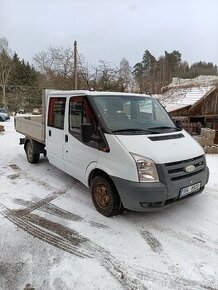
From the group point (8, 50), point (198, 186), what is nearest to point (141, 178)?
point (198, 186)

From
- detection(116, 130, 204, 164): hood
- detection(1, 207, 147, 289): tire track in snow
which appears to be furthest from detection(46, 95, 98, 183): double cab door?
detection(1, 207, 147, 289): tire track in snow

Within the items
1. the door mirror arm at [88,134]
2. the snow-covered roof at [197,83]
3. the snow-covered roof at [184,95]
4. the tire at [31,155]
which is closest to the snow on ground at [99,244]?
the door mirror arm at [88,134]

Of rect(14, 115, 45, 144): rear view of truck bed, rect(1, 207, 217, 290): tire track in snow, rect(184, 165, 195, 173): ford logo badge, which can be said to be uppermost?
rect(14, 115, 45, 144): rear view of truck bed

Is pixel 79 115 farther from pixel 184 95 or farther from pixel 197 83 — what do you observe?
pixel 197 83

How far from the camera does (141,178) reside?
3.55 m

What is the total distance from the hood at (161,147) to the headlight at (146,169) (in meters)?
0.06

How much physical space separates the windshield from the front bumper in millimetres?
860

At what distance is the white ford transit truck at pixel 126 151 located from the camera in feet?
11.7

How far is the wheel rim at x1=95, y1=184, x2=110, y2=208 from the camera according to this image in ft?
13.4

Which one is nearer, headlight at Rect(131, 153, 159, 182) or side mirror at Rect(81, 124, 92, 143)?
headlight at Rect(131, 153, 159, 182)

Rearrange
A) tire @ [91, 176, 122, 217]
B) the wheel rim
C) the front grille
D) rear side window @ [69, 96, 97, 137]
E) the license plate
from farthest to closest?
rear side window @ [69, 96, 97, 137], the wheel rim, tire @ [91, 176, 122, 217], the license plate, the front grille

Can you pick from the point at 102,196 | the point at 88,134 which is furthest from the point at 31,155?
the point at 102,196

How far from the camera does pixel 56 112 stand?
5.42 meters

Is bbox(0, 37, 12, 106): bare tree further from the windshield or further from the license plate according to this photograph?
the license plate
